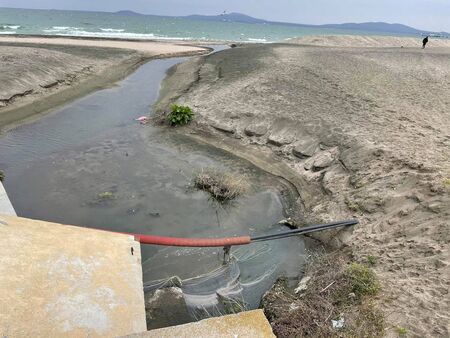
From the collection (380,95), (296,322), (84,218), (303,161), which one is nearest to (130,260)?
(296,322)

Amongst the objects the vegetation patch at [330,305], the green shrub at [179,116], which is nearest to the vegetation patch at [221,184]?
the vegetation patch at [330,305]

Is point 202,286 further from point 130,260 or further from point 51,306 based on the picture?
point 51,306

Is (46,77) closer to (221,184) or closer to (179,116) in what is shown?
(179,116)

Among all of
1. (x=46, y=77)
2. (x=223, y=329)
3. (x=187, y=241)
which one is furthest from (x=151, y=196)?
(x=46, y=77)

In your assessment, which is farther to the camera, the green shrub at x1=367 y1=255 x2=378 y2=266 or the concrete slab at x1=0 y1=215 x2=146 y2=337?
the green shrub at x1=367 y1=255 x2=378 y2=266

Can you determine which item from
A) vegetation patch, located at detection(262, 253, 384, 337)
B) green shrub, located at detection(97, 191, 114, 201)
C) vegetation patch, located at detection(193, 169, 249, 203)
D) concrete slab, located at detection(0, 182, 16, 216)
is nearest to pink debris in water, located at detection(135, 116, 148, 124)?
vegetation patch, located at detection(193, 169, 249, 203)

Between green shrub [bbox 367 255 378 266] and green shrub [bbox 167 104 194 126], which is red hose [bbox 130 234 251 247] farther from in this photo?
green shrub [bbox 167 104 194 126]
